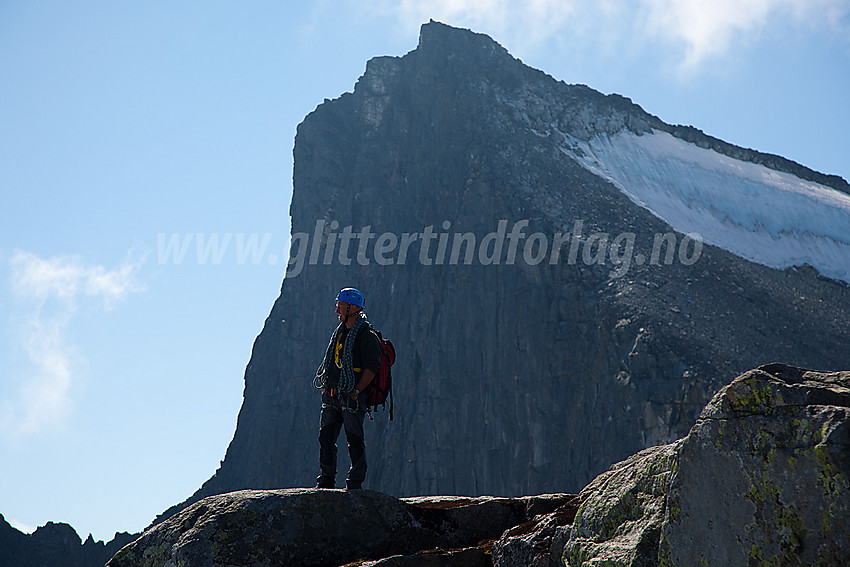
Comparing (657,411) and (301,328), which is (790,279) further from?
(301,328)

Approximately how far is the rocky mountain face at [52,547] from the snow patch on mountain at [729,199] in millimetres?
54098

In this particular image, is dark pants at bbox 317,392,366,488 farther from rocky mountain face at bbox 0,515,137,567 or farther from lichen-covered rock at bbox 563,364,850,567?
rocky mountain face at bbox 0,515,137,567

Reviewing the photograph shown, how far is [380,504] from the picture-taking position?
8.76 meters

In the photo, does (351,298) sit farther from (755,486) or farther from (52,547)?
(52,547)

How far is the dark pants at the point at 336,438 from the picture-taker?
965cm

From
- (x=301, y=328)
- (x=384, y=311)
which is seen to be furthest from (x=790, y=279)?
(x=301, y=328)

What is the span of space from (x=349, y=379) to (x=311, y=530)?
197 centimetres

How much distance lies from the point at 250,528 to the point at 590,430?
156 feet

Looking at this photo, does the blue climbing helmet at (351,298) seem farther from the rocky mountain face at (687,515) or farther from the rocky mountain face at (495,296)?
the rocky mountain face at (495,296)

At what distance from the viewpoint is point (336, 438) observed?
10000mm

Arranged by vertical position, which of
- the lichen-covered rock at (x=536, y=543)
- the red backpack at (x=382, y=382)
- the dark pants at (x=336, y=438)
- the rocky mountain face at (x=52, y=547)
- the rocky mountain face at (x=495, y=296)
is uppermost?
the rocky mountain face at (x=495, y=296)

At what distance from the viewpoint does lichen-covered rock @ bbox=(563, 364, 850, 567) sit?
4855mm

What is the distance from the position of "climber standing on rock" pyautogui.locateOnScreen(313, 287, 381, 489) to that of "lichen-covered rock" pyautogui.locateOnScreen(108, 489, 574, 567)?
0.91 m

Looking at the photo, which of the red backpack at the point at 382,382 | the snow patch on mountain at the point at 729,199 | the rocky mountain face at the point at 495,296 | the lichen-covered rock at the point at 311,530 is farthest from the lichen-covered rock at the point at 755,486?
the snow patch on mountain at the point at 729,199
